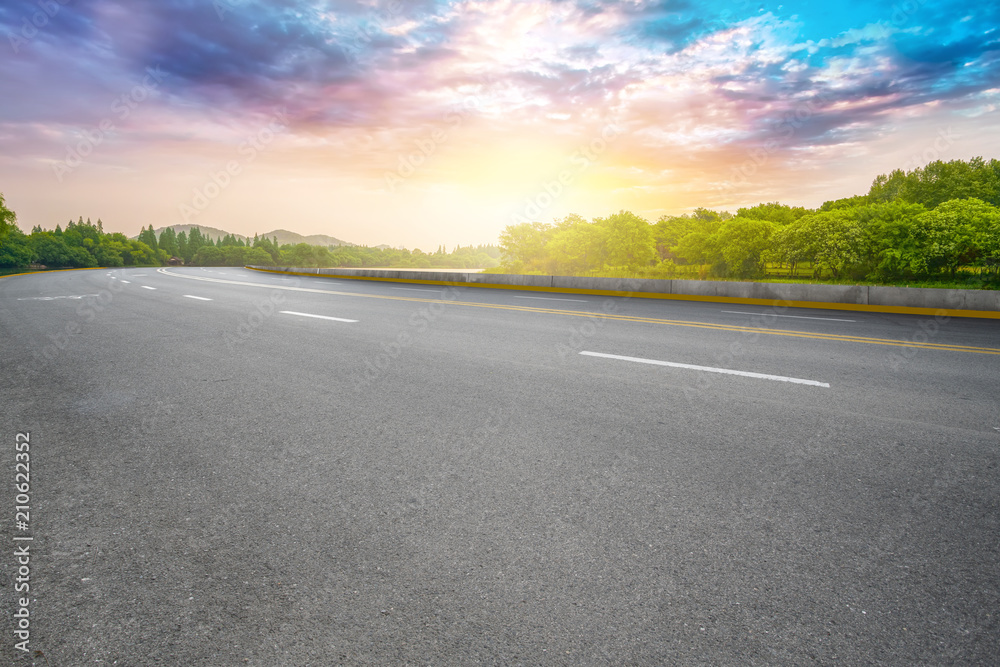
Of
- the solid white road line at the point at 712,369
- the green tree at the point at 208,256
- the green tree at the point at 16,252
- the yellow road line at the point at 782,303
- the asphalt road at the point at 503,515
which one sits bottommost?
the asphalt road at the point at 503,515

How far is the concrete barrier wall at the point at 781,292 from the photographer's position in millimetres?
13852

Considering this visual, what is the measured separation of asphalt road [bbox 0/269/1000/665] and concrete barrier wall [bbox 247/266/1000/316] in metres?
10.9

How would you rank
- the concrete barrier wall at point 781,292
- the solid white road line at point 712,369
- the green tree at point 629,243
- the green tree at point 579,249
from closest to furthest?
the solid white road line at point 712,369, the concrete barrier wall at point 781,292, the green tree at point 629,243, the green tree at point 579,249

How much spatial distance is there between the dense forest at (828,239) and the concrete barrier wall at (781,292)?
5136 cm

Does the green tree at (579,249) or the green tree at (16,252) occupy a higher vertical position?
the green tree at (579,249)

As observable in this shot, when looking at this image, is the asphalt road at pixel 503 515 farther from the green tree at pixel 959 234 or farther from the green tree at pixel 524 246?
the green tree at pixel 524 246

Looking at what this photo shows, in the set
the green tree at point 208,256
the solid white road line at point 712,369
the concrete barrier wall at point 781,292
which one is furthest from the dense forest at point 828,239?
the green tree at point 208,256

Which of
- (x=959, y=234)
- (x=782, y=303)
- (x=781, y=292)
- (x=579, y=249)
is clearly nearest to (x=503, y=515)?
(x=782, y=303)

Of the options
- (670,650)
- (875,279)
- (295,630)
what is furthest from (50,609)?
(875,279)

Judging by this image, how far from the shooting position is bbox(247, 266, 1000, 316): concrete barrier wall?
1385 centimetres

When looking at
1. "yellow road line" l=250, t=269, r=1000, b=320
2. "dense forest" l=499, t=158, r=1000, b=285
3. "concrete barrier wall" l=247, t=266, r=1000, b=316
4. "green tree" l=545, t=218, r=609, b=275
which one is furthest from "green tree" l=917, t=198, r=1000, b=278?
"green tree" l=545, t=218, r=609, b=275

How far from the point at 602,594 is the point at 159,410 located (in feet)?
13.7

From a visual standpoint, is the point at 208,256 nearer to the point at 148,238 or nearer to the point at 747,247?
the point at 148,238

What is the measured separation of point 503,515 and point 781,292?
17.3 meters
